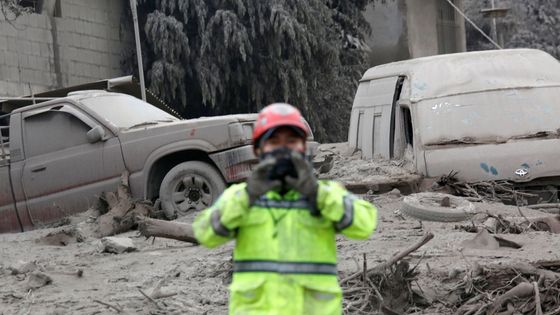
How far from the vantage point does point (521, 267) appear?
6672mm

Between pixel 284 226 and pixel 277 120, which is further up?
pixel 277 120

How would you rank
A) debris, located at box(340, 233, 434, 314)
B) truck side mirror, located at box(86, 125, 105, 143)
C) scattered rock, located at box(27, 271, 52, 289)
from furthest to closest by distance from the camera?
1. truck side mirror, located at box(86, 125, 105, 143)
2. scattered rock, located at box(27, 271, 52, 289)
3. debris, located at box(340, 233, 434, 314)

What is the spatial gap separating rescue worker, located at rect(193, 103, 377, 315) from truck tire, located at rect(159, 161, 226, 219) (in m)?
6.75

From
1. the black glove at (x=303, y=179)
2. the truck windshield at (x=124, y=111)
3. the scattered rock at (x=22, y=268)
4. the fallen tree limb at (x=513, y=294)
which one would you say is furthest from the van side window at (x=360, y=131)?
the black glove at (x=303, y=179)

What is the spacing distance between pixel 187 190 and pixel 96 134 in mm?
1172

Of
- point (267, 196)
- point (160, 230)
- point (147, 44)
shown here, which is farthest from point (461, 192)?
point (147, 44)

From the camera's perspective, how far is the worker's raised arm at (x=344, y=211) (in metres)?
3.80

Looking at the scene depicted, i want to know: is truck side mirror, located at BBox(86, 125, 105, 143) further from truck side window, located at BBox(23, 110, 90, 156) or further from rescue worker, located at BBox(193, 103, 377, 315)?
rescue worker, located at BBox(193, 103, 377, 315)

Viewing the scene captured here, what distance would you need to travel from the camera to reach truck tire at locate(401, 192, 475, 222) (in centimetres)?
910

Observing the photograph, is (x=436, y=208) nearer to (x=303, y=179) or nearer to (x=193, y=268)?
(x=193, y=268)

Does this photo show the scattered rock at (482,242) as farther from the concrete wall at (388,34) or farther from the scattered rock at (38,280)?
the concrete wall at (388,34)

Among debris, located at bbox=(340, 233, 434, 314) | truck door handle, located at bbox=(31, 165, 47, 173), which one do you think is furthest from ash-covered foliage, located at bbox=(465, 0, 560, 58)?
debris, located at bbox=(340, 233, 434, 314)

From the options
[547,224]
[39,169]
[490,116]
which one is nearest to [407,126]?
[490,116]

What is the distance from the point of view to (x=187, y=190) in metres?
10.7
